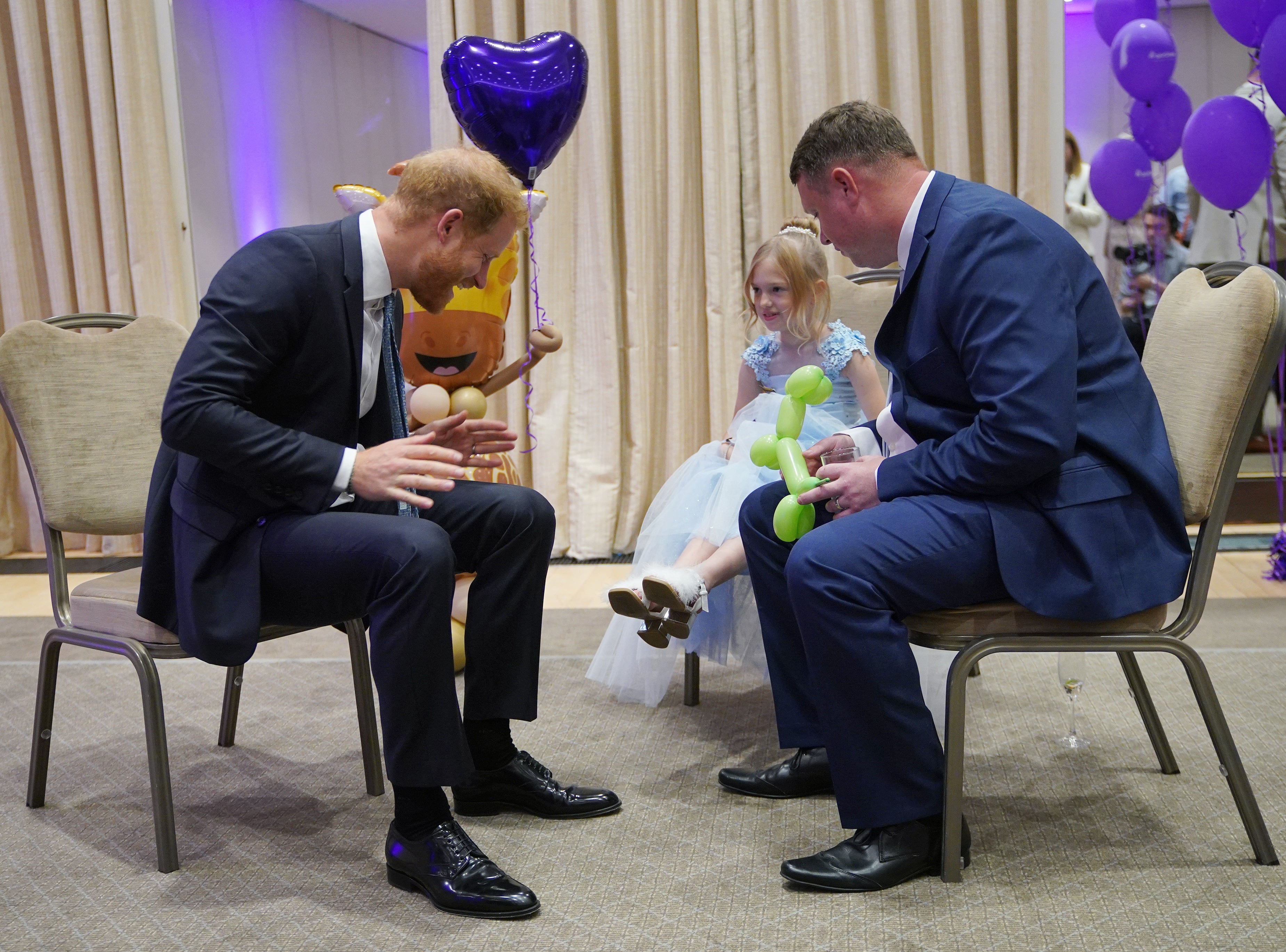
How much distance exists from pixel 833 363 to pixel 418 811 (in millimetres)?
1388

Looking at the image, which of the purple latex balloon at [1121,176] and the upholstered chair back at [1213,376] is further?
the purple latex balloon at [1121,176]

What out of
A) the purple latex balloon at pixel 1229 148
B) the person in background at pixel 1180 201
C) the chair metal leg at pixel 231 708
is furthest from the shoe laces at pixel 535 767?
the person in background at pixel 1180 201

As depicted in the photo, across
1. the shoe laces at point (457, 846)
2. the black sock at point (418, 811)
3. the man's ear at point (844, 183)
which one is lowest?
the shoe laces at point (457, 846)

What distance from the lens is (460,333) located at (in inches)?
105

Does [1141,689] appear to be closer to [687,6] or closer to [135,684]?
[135,684]

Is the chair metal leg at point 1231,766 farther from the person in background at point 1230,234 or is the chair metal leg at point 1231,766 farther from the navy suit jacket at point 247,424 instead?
the person in background at point 1230,234

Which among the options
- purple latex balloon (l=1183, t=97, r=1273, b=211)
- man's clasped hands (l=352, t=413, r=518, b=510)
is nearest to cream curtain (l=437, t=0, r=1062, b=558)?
purple latex balloon (l=1183, t=97, r=1273, b=211)

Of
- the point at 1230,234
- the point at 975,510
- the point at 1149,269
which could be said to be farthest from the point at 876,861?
the point at 1230,234

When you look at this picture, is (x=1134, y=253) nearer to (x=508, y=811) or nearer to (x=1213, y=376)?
(x=1213, y=376)

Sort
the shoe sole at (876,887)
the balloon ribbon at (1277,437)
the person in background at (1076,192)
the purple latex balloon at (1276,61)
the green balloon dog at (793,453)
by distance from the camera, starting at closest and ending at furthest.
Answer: the shoe sole at (876,887)
the green balloon dog at (793,453)
the purple latex balloon at (1276,61)
the balloon ribbon at (1277,437)
the person in background at (1076,192)

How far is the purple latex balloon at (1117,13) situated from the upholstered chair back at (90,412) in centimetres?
309

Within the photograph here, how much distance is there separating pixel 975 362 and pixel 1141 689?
2.77 feet

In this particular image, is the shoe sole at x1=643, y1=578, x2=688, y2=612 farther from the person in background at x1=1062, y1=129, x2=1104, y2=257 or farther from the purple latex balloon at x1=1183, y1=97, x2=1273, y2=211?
the person in background at x1=1062, y1=129, x2=1104, y2=257

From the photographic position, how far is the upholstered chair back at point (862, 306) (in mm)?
2672
